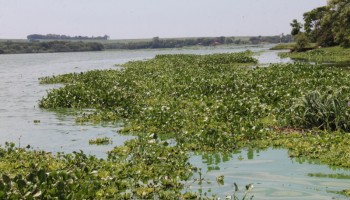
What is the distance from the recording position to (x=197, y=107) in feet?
65.8

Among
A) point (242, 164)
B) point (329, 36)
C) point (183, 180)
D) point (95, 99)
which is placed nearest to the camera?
point (183, 180)

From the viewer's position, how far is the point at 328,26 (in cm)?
A: 8450

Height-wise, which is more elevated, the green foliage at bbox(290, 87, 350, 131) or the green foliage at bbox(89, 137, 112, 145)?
the green foliage at bbox(290, 87, 350, 131)

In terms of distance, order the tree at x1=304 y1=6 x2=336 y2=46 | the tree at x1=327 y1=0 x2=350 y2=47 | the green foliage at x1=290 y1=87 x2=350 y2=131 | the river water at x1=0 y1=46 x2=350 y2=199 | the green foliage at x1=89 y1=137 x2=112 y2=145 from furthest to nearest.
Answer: the tree at x1=304 y1=6 x2=336 y2=46
the tree at x1=327 y1=0 x2=350 y2=47
the green foliage at x1=89 y1=137 x2=112 y2=145
the green foliage at x1=290 y1=87 x2=350 y2=131
the river water at x1=0 y1=46 x2=350 y2=199

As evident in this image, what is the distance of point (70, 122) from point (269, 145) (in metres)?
10.2

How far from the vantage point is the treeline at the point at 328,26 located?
62.6 m

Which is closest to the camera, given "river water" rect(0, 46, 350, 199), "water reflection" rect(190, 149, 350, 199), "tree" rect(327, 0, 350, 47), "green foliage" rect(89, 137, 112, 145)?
"water reflection" rect(190, 149, 350, 199)

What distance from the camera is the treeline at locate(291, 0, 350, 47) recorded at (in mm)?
62597

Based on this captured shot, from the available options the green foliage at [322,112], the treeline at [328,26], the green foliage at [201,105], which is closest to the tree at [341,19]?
the treeline at [328,26]

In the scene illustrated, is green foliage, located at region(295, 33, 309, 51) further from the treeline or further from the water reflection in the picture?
the water reflection

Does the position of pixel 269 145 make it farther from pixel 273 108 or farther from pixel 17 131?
pixel 17 131

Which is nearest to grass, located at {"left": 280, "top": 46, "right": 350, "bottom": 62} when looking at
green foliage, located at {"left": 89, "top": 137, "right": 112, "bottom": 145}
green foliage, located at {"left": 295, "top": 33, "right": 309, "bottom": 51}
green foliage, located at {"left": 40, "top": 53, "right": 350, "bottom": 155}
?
green foliage, located at {"left": 295, "top": 33, "right": 309, "bottom": 51}

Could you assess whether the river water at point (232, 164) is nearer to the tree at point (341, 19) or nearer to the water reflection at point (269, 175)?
the water reflection at point (269, 175)

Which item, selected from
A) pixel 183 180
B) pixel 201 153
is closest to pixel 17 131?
pixel 201 153
